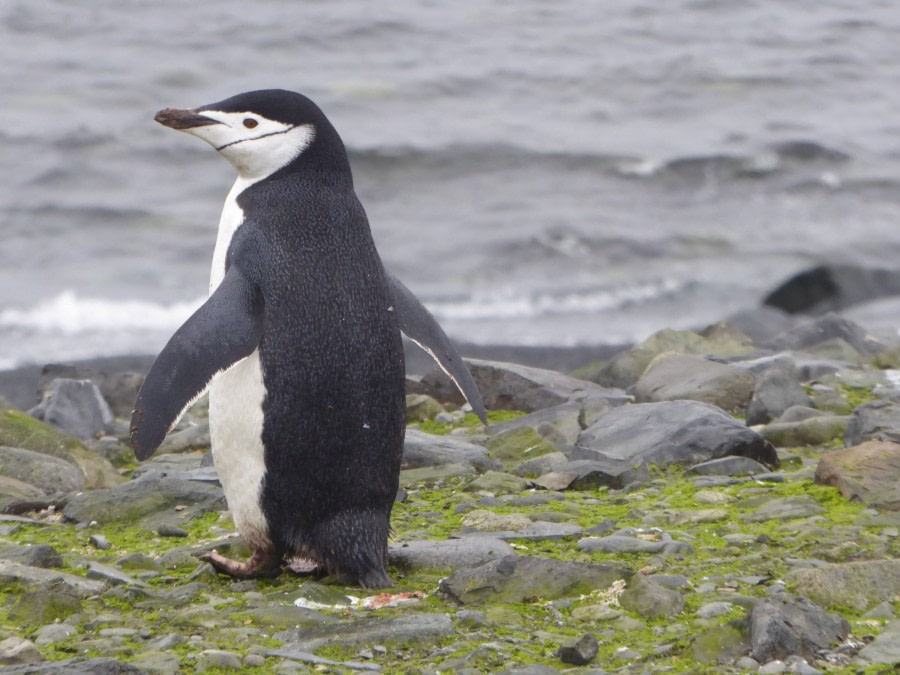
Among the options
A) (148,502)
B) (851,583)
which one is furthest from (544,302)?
(851,583)

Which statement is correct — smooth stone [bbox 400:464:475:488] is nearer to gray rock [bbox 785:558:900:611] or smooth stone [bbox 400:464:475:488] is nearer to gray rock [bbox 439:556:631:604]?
gray rock [bbox 439:556:631:604]

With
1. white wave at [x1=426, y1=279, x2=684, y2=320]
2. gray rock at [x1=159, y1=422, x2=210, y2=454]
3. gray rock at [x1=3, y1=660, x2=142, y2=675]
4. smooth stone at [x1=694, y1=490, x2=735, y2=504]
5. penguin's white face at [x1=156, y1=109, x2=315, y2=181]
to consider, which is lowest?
white wave at [x1=426, y1=279, x2=684, y2=320]

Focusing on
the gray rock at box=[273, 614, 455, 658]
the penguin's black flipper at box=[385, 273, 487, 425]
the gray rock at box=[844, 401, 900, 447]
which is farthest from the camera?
the gray rock at box=[844, 401, 900, 447]

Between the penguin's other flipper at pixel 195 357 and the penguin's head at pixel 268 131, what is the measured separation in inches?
18.1

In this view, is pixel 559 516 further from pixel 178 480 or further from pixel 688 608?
pixel 178 480

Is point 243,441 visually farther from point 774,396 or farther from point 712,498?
point 774,396

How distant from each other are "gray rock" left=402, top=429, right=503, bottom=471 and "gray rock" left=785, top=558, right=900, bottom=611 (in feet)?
5.75

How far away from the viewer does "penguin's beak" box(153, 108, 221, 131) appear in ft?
13.9

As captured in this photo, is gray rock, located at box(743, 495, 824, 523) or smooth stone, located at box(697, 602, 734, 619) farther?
gray rock, located at box(743, 495, 824, 523)

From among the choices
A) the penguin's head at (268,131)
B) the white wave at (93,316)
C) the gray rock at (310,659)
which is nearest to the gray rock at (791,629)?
the gray rock at (310,659)

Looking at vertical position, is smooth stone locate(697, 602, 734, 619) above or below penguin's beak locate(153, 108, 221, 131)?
below

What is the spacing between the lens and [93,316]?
11734mm

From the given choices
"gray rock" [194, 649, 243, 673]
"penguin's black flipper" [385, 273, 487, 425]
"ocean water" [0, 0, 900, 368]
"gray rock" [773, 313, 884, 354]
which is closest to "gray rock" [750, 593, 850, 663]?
"gray rock" [194, 649, 243, 673]

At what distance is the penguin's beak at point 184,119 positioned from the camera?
4.24 metres
